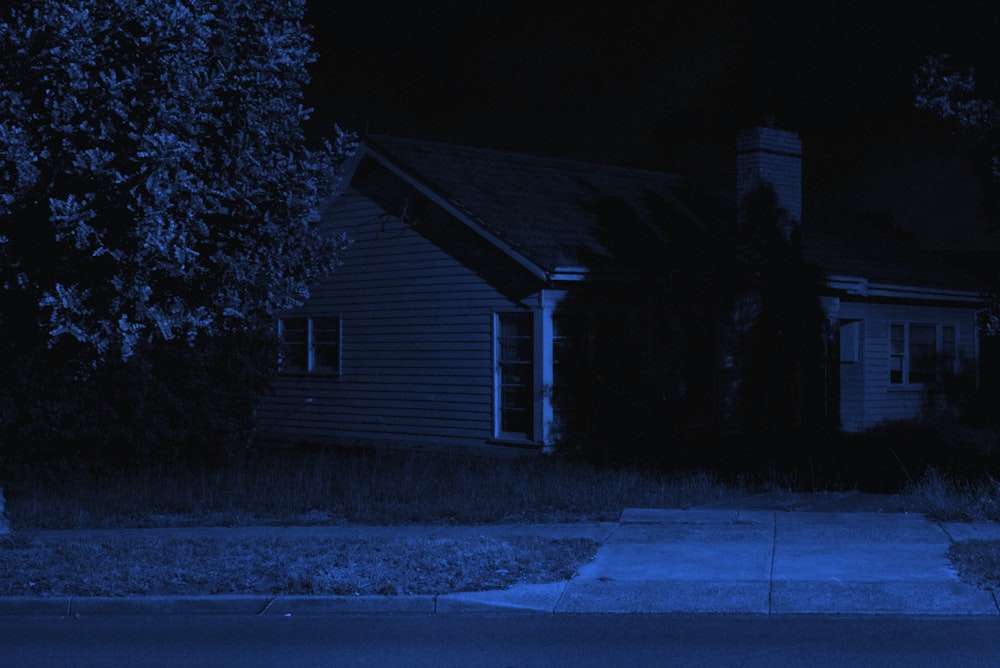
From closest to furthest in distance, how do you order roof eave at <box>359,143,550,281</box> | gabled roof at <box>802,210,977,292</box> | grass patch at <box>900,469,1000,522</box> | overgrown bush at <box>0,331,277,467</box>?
grass patch at <box>900,469,1000,522</box>
overgrown bush at <box>0,331,277,467</box>
roof eave at <box>359,143,550,281</box>
gabled roof at <box>802,210,977,292</box>

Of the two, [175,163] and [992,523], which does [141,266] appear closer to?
[175,163]

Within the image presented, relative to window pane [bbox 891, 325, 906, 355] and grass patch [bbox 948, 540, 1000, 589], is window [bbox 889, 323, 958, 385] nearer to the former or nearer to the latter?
window pane [bbox 891, 325, 906, 355]

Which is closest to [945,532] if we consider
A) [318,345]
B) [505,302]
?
[505,302]

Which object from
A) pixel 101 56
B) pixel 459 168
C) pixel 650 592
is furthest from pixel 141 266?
pixel 459 168

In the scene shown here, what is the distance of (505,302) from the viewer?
20.5m

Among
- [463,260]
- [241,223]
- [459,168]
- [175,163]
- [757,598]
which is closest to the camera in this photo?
[757,598]

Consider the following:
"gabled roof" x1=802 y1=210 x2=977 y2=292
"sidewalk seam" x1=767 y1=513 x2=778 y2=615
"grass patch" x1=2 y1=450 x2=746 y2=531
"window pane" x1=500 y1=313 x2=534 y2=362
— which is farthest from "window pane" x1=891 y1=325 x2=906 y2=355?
"sidewalk seam" x1=767 y1=513 x2=778 y2=615

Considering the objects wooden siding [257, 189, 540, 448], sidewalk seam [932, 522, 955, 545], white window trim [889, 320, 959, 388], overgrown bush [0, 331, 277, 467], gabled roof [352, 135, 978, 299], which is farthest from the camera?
white window trim [889, 320, 959, 388]

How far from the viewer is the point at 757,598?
9.84 meters

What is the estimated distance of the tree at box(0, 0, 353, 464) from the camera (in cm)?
1192

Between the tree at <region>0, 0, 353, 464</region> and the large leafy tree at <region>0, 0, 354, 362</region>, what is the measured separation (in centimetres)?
2

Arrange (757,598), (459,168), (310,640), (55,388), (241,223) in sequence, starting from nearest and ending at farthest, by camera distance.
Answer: (310,640), (757,598), (241,223), (55,388), (459,168)

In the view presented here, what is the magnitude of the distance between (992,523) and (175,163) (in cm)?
868

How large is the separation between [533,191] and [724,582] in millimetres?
13516
